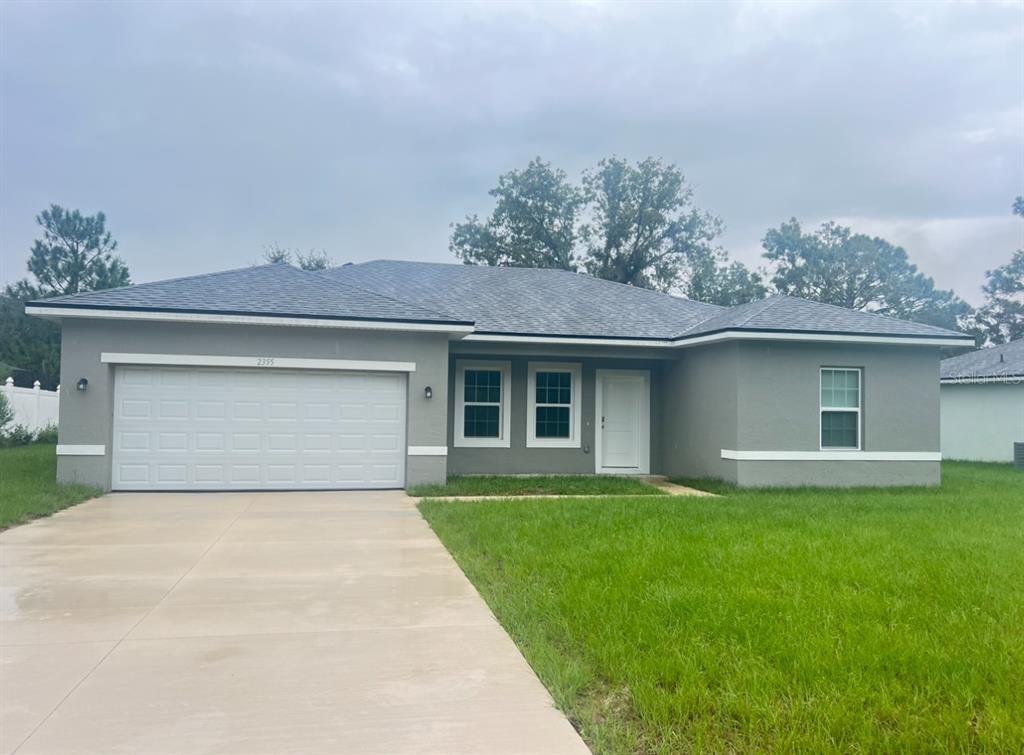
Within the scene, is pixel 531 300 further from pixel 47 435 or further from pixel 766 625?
pixel 47 435

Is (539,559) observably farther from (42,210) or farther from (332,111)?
(42,210)

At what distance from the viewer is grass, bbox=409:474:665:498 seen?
12555mm

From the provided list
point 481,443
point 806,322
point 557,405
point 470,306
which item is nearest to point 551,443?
point 557,405

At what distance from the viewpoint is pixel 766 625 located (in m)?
4.89

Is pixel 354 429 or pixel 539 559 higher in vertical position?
pixel 354 429

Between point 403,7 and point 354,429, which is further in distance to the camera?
point 403,7

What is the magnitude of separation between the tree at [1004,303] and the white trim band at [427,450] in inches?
1706

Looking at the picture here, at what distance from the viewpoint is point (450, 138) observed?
2377cm

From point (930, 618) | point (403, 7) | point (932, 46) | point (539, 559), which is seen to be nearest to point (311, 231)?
point (403, 7)

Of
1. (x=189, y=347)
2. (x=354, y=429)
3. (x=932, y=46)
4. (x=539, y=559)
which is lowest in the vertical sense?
(x=539, y=559)

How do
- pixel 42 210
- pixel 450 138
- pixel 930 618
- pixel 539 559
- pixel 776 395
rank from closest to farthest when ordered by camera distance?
1. pixel 930 618
2. pixel 539 559
3. pixel 776 395
4. pixel 450 138
5. pixel 42 210

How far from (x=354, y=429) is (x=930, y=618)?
9.84m

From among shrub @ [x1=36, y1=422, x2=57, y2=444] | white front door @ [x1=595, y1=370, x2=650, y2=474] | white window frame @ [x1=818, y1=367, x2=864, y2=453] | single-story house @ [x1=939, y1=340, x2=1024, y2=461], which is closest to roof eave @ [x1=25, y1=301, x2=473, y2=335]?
white front door @ [x1=595, y1=370, x2=650, y2=474]

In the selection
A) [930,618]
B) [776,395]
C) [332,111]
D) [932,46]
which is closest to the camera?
[930,618]
